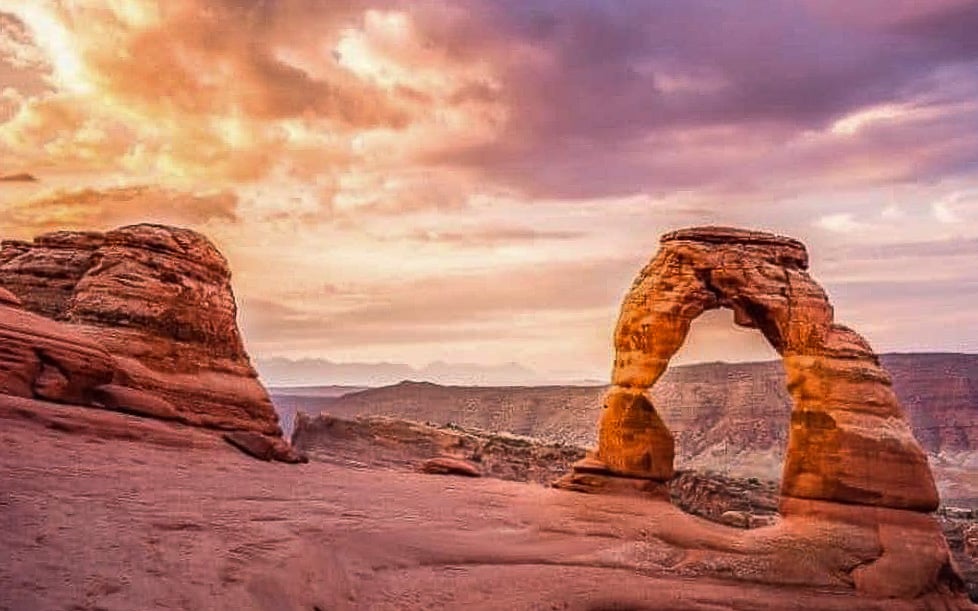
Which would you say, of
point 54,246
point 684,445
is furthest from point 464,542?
point 684,445

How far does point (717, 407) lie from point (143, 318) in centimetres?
11191

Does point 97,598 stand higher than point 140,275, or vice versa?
point 140,275

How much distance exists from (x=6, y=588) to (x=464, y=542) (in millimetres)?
10173

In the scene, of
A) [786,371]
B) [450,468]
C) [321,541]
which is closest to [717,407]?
[450,468]

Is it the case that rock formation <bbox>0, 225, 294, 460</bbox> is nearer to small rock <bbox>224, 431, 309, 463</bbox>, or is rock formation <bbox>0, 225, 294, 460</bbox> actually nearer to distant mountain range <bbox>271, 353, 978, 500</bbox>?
small rock <bbox>224, 431, 309, 463</bbox>

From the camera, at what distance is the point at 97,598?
976 cm

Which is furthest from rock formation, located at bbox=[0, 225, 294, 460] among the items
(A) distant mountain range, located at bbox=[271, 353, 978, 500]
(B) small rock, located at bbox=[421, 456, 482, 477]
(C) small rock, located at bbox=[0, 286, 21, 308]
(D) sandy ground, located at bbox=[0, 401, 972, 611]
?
(A) distant mountain range, located at bbox=[271, 353, 978, 500]

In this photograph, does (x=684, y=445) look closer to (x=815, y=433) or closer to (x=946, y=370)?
(x=946, y=370)

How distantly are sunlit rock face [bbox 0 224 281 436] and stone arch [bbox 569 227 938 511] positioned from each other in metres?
13.1

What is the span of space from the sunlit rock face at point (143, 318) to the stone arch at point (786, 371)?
516 inches

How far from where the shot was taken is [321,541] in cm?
1512

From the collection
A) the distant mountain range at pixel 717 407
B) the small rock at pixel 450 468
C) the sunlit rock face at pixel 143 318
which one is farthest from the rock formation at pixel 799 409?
the distant mountain range at pixel 717 407

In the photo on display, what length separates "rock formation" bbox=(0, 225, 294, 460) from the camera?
81.0ft

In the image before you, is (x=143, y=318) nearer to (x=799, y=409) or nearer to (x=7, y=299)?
(x=7, y=299)
